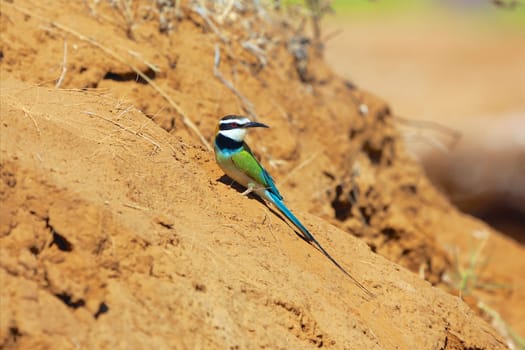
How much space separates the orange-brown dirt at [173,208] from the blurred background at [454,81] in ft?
7.51

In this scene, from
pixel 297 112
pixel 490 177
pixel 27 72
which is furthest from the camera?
pixel 490 177

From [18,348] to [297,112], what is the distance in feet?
14.9

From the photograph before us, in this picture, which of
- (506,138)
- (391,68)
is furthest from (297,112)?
(391,68)

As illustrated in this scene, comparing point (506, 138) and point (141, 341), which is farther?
point (506, 138)

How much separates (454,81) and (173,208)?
1564cm

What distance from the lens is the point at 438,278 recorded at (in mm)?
8383

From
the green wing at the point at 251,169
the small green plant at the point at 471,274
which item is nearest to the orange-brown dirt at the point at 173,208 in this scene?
the green wing at the point at 251,169

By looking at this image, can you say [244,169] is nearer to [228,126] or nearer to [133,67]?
[228,126]

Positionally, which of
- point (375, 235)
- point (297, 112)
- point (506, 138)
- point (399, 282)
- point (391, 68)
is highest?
point (399, 282)

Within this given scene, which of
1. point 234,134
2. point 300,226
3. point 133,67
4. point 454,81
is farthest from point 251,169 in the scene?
point 454,81

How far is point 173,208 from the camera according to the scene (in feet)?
13.1

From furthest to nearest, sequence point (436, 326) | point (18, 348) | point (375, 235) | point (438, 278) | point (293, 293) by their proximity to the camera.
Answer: point (438, 278) → point (375, 235) → point (436, 326) → point (293, 293) → point (18, 348)

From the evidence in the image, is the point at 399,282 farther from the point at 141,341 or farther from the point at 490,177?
the point at 490,177

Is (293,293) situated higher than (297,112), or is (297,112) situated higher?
(293,293)
